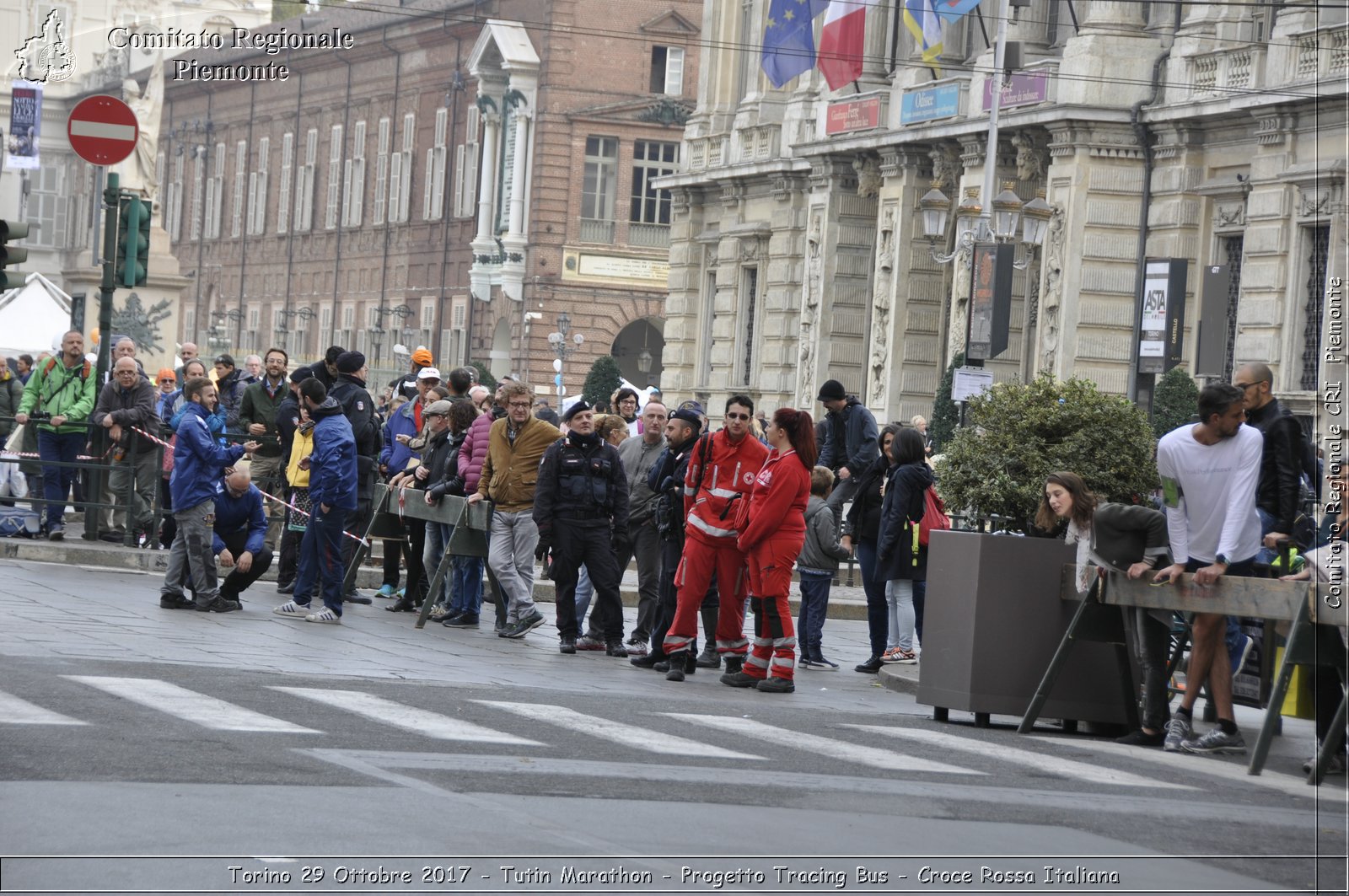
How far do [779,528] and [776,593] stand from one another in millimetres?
404

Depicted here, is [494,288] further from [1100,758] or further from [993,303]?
[1100,758]

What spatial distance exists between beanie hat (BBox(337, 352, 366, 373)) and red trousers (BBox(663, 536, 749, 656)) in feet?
13.6

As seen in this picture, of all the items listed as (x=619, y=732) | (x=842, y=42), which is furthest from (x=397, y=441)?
(x=842, y=42)

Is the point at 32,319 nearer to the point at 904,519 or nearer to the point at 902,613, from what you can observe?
the point at 902,613

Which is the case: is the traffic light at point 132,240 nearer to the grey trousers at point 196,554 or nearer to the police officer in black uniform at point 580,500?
the grey trousers at point 196,554

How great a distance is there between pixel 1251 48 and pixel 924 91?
8821 mm

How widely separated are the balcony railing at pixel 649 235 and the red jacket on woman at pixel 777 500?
54.2 m

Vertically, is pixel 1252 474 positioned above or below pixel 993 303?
below

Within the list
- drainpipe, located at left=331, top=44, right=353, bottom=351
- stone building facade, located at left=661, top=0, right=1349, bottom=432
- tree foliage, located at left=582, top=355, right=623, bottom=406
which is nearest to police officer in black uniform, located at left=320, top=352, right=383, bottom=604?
stone building facade, located at left=661, top=0, right=1349, bottom=432

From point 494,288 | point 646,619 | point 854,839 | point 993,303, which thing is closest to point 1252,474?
point 854,839

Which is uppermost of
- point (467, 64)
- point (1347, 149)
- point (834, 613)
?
point (467, 64)

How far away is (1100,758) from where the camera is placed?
429 inches

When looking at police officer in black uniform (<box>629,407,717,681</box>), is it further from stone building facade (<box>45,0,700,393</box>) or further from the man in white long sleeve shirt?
stone building facade (<box>45,0,700,393</box>)

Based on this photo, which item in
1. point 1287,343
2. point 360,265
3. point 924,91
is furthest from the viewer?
point 360,265
